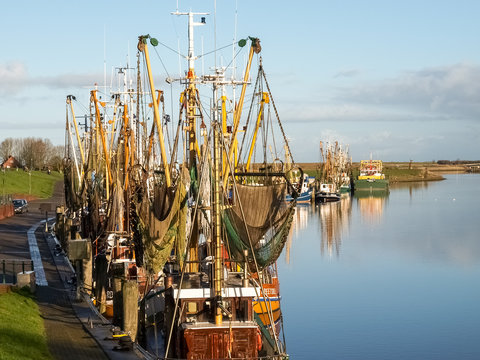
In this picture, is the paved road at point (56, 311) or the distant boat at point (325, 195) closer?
the paved road at point (56, 311)

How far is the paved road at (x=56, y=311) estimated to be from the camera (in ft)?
90.7

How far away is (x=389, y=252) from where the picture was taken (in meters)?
85.4

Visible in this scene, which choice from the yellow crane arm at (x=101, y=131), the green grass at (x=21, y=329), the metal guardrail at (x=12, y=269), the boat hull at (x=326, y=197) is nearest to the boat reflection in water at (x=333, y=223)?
the boat hull at (x=326, y=197)

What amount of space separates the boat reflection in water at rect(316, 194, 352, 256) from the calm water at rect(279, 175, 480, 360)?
0.54 feet

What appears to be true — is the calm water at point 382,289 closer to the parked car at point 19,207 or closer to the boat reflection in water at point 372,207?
the boat reflection in water at point 372,207

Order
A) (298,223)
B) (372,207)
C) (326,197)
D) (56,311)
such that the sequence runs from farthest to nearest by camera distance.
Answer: (326,197) → (372,207) → (298,223) → (56,311)

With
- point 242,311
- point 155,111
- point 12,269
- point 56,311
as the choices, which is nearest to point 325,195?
point 12,269

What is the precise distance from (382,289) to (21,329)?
39292mm

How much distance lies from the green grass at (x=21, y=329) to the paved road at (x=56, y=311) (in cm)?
46

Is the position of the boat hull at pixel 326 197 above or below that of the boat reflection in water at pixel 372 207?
above

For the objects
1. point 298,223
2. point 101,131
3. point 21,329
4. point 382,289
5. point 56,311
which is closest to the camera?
point 21,329

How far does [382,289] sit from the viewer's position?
62.3 m

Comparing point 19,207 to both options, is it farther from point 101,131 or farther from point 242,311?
point 242,311

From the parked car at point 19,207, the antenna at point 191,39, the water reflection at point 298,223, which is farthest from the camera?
the parked car at point 19,207
